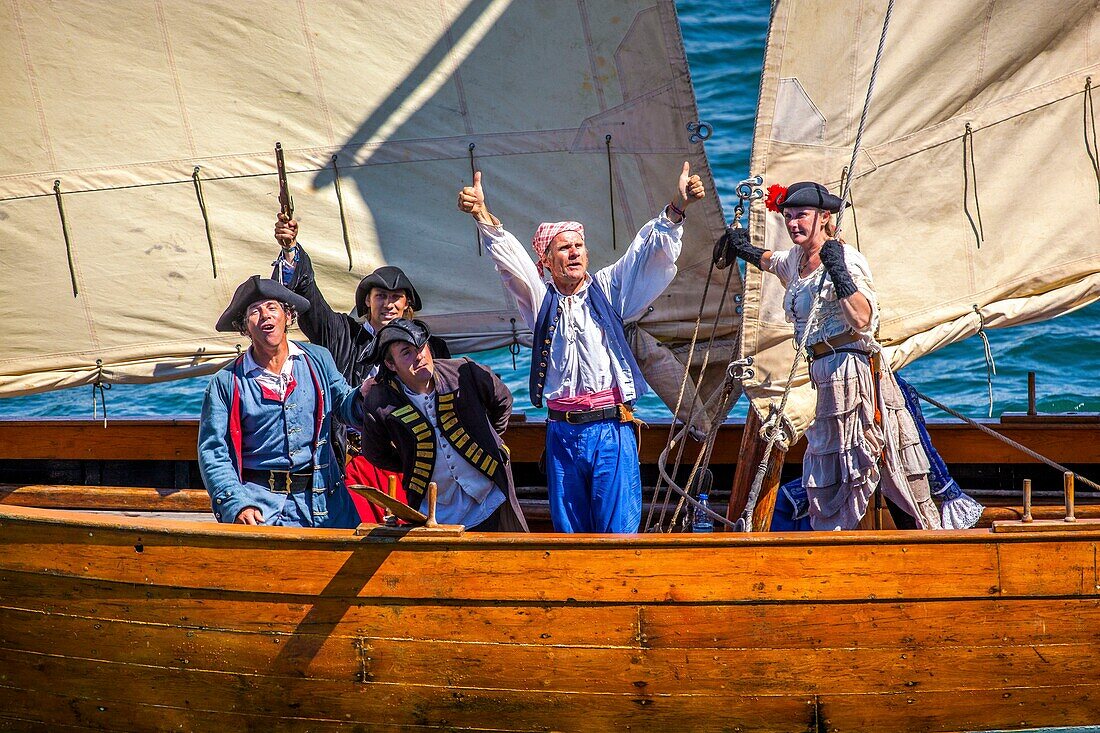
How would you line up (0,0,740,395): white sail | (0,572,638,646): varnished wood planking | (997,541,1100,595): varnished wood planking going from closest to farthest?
(997,541,1100,595): varnished wood planking → (0,572,638,646): varnished wood planking → (0,0,740,395): white sail

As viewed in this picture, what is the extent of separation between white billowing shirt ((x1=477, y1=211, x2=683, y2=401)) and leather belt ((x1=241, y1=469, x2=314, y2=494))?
0.85 metres

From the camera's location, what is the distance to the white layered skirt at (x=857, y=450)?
3854 millimetres

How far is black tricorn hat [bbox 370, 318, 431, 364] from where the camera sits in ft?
12.0

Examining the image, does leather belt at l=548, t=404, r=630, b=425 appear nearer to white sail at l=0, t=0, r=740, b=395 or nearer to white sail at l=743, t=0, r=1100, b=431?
white sail at l=743, t=0, r=1100, b=431

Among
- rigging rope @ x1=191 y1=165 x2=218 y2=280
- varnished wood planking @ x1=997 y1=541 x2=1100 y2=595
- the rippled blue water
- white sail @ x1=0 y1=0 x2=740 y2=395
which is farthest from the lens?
the rippled blue water

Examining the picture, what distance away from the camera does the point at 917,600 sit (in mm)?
3396

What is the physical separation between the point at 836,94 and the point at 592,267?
4.42 ft

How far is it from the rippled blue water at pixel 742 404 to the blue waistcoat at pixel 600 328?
4.99 m

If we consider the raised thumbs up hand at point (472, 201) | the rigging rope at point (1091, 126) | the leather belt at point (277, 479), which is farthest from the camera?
the rigging rope at point (1091, 126)

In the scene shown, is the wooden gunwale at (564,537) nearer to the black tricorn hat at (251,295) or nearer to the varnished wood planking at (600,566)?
the varnished wood planking at (600,566)

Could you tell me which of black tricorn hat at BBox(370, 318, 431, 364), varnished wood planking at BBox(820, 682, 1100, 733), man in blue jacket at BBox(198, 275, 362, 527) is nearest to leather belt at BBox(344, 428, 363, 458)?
man in blue jacket at BBox(198, 275, 362, 527)

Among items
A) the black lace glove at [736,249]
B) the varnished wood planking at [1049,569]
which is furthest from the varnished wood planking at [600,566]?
the black lace glove at [736,249]

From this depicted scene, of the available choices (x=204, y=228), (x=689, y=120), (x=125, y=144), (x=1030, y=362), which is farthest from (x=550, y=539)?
(x=1030, y=362)

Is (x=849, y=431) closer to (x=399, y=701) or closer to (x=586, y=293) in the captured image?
(x=586, y=293)
